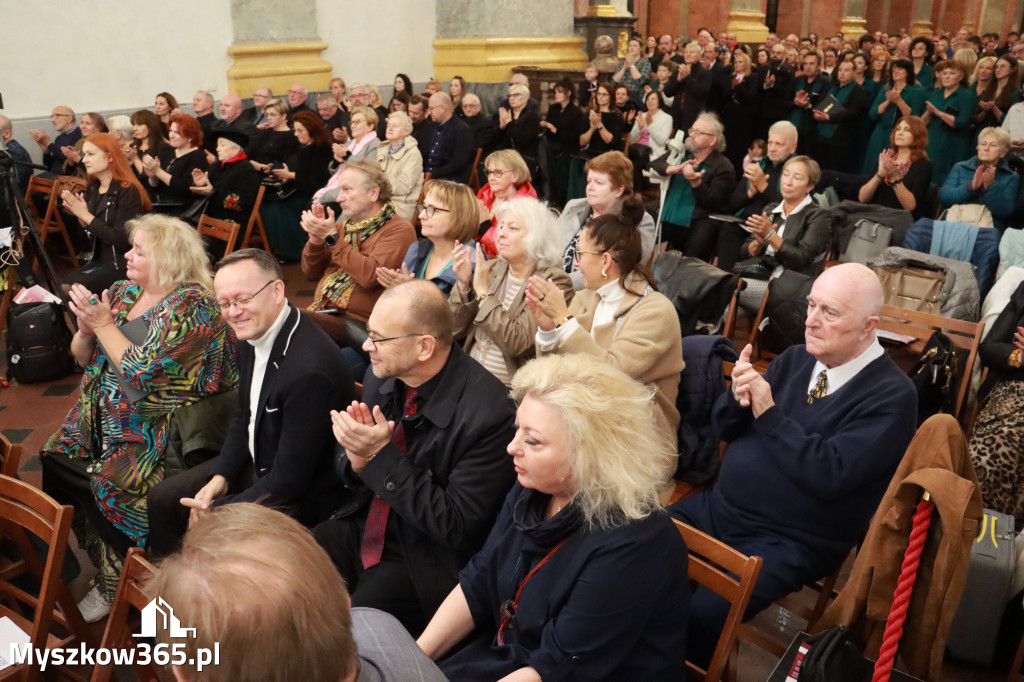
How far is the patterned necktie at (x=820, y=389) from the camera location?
2.70 m

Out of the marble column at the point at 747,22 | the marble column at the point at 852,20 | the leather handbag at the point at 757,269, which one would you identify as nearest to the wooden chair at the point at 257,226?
the leather handbag at the point at 757,269

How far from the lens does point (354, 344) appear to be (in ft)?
12.9

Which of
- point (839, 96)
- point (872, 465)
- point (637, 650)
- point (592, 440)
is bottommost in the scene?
point (637, 650)

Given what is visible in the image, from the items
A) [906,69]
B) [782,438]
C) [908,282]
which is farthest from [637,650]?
[906,69]

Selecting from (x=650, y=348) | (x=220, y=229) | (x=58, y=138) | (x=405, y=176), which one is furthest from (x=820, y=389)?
(x=58, y=138)

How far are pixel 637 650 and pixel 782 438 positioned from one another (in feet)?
3.02

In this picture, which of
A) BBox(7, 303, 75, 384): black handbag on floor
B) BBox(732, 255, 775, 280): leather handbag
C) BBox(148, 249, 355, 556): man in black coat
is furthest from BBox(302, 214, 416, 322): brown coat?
BBox(732, 255, 775, 280): leather handbag

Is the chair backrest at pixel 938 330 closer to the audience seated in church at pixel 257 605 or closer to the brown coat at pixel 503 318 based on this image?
the brown coat at pixel 503 318

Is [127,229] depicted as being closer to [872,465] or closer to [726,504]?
[726,504]

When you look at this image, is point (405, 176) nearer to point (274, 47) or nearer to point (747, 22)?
point (274, 47)

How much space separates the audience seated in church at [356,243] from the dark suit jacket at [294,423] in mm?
1242

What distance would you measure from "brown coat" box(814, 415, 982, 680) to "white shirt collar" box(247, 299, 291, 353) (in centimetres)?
197

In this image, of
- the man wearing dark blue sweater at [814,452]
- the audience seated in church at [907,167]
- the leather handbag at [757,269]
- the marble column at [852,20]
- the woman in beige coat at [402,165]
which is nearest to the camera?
the man wearing dark blue sweater at [814,452]

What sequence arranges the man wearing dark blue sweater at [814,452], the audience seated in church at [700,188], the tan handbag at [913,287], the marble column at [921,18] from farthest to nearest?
the marble column at [921,18] → the audience seated in church at [700,188] → the tan handbag at [913,287] → the man wearing dark blue sweater at [814,452]
